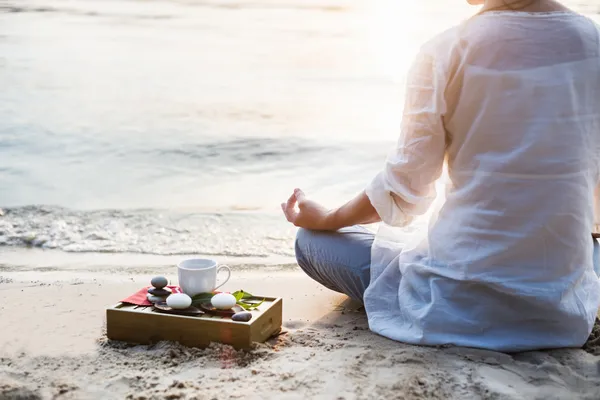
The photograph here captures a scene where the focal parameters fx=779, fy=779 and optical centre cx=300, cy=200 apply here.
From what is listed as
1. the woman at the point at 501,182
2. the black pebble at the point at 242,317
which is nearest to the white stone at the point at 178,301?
the black pebble at the point at 242,317

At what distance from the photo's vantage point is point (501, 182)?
1.92 metres

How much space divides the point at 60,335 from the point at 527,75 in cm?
156

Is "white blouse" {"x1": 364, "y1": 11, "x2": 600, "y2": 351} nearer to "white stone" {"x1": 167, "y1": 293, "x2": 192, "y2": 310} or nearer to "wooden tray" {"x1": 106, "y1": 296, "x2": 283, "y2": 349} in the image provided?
"wooden tray" {"x1": 106, "y1": 296, "x2": 283, "y2": 349}

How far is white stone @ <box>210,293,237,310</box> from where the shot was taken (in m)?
2.17

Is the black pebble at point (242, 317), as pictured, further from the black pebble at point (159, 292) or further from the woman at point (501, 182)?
the woman at point (501, 182)

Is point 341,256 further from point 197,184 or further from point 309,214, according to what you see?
point 197,184

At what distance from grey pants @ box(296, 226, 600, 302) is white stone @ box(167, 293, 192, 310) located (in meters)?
0.44

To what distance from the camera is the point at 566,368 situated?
1.96 metres

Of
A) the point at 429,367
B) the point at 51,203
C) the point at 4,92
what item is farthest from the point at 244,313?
the point at 4,92

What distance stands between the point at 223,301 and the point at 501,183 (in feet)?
2.69

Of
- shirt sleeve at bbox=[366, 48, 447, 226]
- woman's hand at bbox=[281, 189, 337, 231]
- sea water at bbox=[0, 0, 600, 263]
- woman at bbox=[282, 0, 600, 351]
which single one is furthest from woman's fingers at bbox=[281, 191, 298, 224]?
sea water at bbox=[0, 0, 600, 263]

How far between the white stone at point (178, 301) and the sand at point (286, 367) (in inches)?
4.2

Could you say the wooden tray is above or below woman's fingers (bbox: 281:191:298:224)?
below

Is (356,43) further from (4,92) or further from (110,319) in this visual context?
(110,319)
